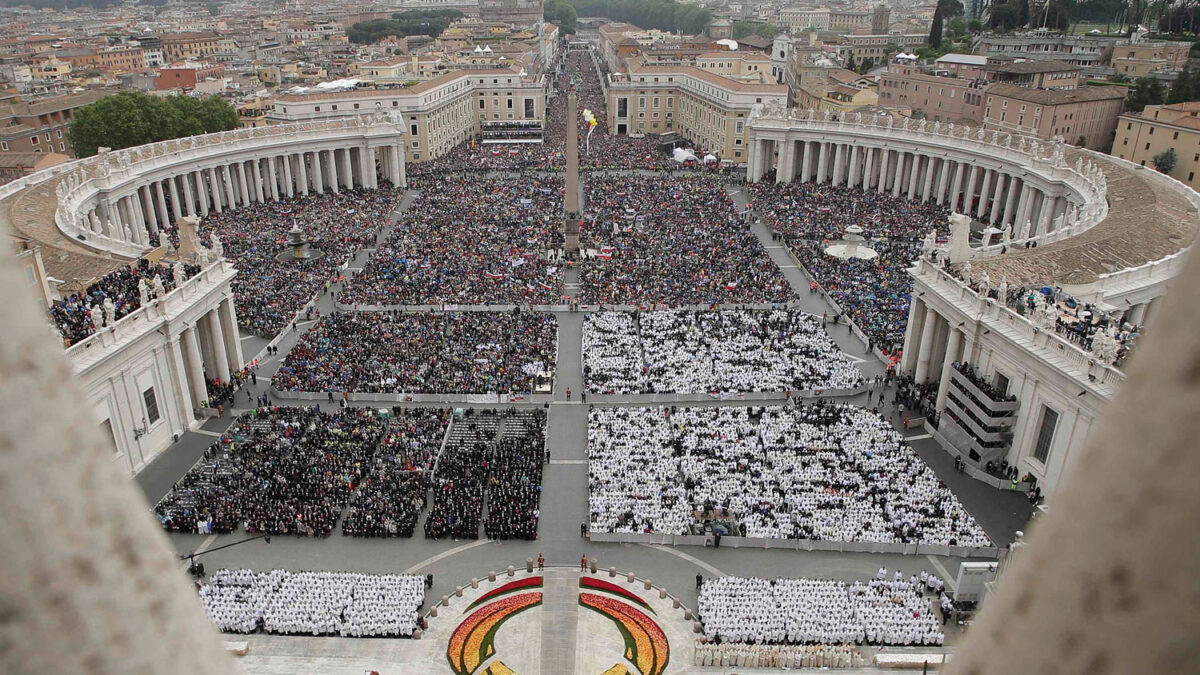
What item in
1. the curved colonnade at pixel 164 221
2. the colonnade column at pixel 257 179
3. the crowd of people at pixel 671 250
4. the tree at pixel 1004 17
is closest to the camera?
the curved colonnade at pixel 164 221

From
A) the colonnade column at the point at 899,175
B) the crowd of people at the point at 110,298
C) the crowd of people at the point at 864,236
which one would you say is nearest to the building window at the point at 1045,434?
the crowd of people at the point at 864,236

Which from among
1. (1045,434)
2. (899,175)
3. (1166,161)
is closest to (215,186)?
(899,175)

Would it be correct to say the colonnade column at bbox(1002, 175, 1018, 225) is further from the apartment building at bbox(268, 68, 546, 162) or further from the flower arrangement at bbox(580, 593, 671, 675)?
the apartment building at bbox(268, 68, 546, 162)

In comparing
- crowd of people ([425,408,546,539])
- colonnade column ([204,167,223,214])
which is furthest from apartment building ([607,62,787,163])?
crowd of people ([425,408,546,539])

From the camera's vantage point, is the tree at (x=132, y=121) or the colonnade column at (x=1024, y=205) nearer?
Result: the colonnade column at (x=1024, y=205)

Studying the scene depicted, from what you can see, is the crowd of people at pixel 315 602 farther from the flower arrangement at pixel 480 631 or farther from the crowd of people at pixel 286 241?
the crowd of people at pixel 286 241

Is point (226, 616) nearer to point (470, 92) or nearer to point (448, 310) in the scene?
point (448, 310)

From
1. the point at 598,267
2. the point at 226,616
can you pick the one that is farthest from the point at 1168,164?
the point at 226,616
